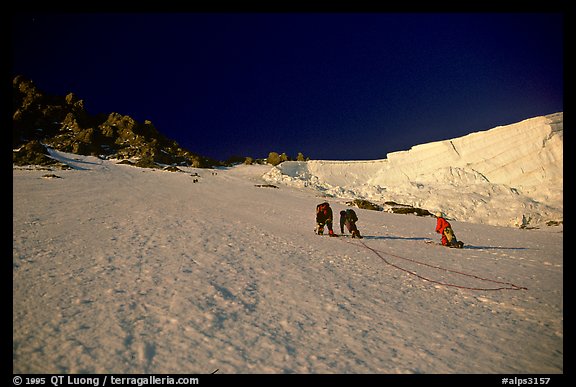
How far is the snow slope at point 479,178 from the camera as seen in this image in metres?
26.3

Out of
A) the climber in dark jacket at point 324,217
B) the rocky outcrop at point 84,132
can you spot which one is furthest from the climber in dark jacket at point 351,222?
the rocky outcrop at point 84,132

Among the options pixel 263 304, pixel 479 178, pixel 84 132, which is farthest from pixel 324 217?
pixel 84 132

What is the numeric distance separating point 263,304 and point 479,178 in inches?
1380

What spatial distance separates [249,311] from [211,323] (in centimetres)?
65

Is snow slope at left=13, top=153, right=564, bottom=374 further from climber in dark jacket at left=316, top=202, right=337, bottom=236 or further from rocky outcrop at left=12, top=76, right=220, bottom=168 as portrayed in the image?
rocky outcrop at left=12, top=76, right=220, bottom=168

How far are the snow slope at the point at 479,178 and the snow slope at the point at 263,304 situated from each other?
19525mm

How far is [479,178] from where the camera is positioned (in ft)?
104

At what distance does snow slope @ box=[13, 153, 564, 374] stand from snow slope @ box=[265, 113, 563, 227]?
769 inches

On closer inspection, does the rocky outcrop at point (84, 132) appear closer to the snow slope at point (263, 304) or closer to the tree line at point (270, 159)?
the tree line at point (270, 159)

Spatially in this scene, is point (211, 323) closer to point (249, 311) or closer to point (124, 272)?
point (249, 311)

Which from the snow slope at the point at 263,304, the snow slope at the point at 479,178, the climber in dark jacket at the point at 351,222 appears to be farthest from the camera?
the snow slope at the point at 479,178

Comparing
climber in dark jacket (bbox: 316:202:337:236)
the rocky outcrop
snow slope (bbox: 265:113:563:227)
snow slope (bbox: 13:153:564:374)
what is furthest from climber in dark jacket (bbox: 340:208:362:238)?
the rocky outcrop

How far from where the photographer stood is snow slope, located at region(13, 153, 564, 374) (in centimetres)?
334

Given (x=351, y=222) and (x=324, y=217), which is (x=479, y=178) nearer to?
(x=351, y=222)
